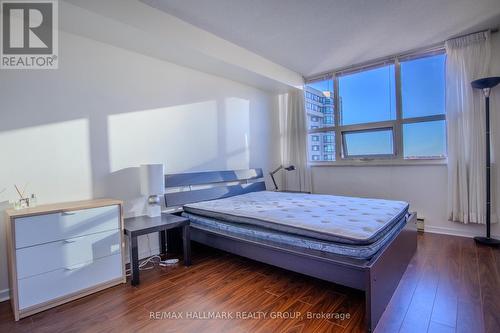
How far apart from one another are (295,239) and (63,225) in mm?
1842

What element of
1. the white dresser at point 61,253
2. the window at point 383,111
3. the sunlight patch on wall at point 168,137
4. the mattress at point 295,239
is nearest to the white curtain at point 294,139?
the window at point 383,111

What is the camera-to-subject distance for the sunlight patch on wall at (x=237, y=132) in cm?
409

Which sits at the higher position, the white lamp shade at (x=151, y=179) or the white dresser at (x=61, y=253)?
the white lamp shade at (x=151, y=179)

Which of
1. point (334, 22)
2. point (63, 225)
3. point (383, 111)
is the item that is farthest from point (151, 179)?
point (383, 111)

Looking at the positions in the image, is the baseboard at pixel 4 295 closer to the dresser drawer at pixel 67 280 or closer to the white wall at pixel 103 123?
the white wall at pixel 103 123

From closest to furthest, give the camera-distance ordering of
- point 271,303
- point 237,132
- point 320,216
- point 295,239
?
point 271,303 → point 295,239 → point 320,216 → point 237,132

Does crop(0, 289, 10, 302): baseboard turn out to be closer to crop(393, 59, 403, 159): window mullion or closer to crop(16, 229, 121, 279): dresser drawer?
crop(16, 229, 121, 279): dresser drawer

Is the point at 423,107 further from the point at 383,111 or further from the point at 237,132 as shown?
the point at 237,132

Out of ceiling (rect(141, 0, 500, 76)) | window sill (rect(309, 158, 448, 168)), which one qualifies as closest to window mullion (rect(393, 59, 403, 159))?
window sill (rect(309, 158, 448, 168))

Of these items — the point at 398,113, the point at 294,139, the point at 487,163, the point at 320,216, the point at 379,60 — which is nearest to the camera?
the point at 320,216

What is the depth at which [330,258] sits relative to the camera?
180 cm

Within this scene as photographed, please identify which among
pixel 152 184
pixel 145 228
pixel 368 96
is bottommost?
pixel 145 228

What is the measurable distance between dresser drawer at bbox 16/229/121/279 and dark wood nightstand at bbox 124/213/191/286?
16cm

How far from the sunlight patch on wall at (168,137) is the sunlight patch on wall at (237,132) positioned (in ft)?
0.94
